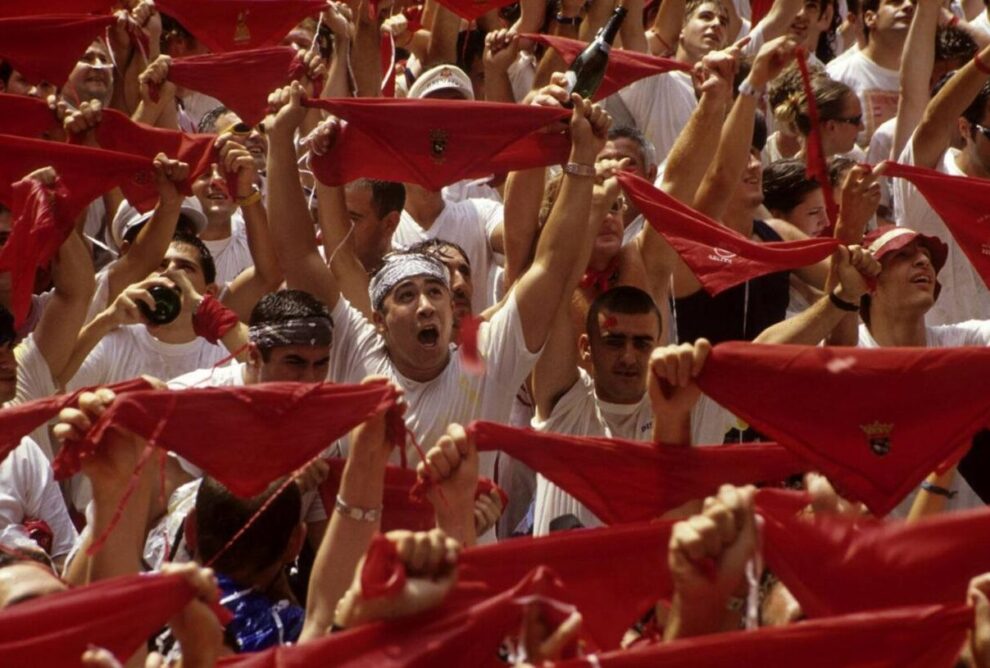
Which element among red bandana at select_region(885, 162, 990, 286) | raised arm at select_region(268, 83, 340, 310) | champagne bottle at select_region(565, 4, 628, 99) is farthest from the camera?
champagne bottle at select_region(565, 4, 628, 99)

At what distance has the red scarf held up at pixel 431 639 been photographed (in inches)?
159

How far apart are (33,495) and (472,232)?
7.06 ft

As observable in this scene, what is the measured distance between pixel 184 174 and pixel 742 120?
6.35 feet

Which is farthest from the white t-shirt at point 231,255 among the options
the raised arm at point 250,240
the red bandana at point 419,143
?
the red bandana at point 419,143

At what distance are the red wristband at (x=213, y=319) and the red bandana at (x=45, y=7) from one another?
213 centimetres

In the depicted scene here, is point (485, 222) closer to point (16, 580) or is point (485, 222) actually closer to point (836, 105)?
point (836, 105)

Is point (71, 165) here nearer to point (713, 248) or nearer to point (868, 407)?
point (713, 248)

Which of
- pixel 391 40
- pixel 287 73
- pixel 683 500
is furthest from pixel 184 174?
pixel 683 500

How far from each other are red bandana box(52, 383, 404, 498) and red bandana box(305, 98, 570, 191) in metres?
1.83

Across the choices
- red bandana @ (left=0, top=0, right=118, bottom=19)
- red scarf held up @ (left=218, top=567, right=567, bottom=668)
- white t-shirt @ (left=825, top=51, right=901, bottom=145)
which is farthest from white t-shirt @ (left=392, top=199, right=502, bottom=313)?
red scarf held up @ (left=218, top=567, right=567, bottom=668)

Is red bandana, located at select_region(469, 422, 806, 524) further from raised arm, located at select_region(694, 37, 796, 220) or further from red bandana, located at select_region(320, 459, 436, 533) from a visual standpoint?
raised arm, located at select_region(694, 37, 796, 220)

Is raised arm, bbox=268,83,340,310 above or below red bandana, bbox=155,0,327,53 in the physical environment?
below

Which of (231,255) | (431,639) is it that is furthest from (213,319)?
(431,639)

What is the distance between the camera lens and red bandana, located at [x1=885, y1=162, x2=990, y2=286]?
21.4ft
